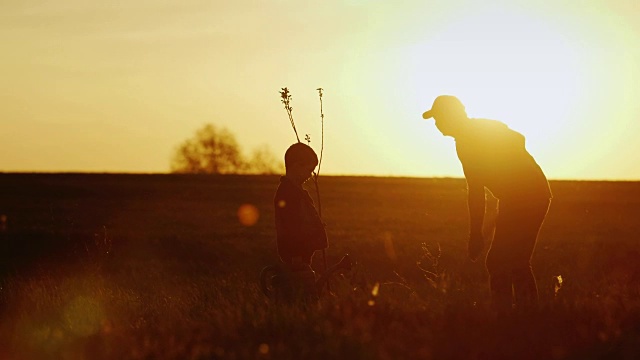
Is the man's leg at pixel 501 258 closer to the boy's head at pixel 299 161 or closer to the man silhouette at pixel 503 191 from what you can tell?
the man silhouette at pixel 503 191

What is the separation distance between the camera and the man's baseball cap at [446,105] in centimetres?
793

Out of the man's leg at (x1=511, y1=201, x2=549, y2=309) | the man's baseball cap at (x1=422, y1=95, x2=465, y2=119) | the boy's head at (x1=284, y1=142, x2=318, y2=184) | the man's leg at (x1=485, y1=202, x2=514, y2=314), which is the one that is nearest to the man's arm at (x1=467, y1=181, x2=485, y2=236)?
the man's leg at (x1=485, y1=202, x2=514, y2=314)

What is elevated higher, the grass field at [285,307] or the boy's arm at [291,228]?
the boy's arm at [291,228]

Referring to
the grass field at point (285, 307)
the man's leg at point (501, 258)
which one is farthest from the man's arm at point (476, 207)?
the grass field at point (285, 307)

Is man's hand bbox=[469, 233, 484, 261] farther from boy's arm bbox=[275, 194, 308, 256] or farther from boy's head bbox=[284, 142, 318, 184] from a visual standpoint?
boy's head bbox=[284, 142, 318, 184]

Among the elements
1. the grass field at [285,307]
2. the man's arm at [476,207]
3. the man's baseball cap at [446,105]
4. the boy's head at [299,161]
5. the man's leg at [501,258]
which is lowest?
the grass field at [285,307]

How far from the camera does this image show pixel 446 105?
7.93m

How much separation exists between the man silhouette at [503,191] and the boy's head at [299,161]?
1.23 meters

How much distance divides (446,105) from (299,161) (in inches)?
55.2

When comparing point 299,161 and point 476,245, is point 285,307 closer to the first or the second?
point 299,161

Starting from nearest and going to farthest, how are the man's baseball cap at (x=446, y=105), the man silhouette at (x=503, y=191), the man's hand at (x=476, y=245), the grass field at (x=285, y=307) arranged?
1. the grass field at (x=285, y=307)
2. the man's hand at (x=476, y=245)
3. the man silhouette at (x=503, y=191)
4. the man's baseball cap at (x=446, y=105)

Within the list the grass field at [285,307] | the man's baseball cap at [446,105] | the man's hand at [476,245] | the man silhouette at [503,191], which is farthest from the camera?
the man's baseball cap at [446,105]

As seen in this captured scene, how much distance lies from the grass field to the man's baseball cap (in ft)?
5.08

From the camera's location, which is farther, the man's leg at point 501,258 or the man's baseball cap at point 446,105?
the man's baseball cap at point 446,105
